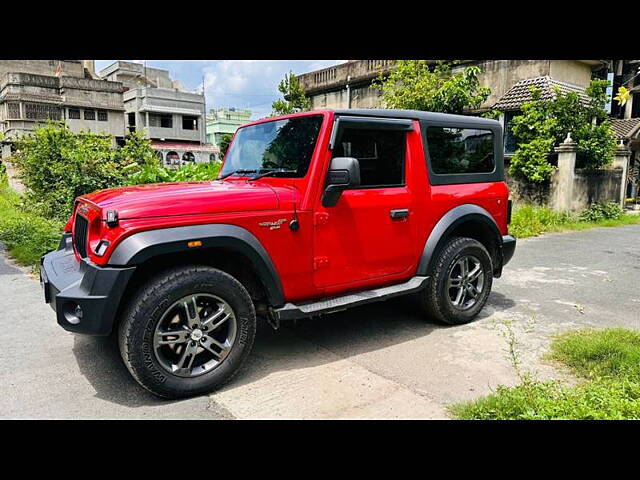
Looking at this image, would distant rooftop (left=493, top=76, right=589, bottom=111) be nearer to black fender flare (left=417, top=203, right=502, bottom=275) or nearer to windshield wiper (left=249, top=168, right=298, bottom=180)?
black fender flare (left=417, top=203, right=502, bottom=275)

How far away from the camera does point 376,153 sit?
4.17m

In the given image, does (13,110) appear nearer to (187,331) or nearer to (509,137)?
(509,137)

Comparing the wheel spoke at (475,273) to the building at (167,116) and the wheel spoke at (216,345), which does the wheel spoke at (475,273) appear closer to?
the wheel spoke at (216,345)

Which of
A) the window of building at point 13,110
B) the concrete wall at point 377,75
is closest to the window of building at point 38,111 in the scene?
the window of building at point 13,110

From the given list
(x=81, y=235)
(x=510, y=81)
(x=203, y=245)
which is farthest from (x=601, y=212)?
(x=81, y=235)

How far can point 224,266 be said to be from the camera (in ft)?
11.8

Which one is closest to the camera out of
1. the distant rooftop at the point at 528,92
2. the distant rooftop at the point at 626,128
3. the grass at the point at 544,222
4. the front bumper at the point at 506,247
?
the front bumper at the point at 506,247

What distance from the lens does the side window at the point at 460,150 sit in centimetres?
453

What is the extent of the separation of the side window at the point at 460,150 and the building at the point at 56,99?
32.7m

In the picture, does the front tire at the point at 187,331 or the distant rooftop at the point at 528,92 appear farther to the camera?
the distant rooftop at the point at 528,92

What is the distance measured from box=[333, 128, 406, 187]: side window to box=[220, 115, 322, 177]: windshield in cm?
29

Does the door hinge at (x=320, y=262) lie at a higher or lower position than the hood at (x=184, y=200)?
lower

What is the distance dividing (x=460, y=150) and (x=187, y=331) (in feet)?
10.6
